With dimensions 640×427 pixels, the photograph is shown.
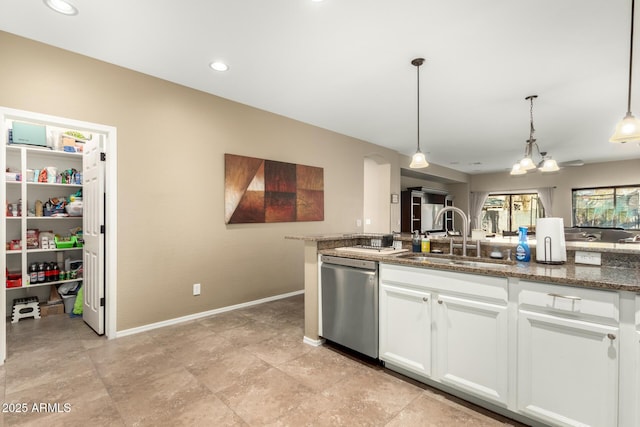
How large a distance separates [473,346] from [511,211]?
914 cm

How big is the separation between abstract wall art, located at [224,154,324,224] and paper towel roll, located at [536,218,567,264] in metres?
3.04

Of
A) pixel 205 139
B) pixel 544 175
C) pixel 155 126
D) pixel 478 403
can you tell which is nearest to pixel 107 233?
pixel 155 126

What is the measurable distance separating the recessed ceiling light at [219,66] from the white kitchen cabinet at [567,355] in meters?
3.01

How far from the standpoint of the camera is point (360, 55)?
107 inches

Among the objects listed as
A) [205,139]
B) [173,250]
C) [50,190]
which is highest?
[205,139]

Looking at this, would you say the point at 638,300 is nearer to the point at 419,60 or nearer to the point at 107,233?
the point at 419,60

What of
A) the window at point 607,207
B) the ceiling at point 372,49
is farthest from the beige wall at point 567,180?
the ceiling at point 372,49

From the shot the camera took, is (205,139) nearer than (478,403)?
No

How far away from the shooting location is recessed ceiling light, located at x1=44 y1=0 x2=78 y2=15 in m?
2.07

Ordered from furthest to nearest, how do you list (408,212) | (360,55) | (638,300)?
(408,212) → (360,55) → (638,300)

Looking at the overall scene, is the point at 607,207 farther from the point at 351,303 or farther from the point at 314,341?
the point at 314,341

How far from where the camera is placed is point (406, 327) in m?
2.16

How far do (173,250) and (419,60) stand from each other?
3.13 metres

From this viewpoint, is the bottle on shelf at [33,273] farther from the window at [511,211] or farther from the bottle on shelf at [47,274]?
the window at [511,211]
